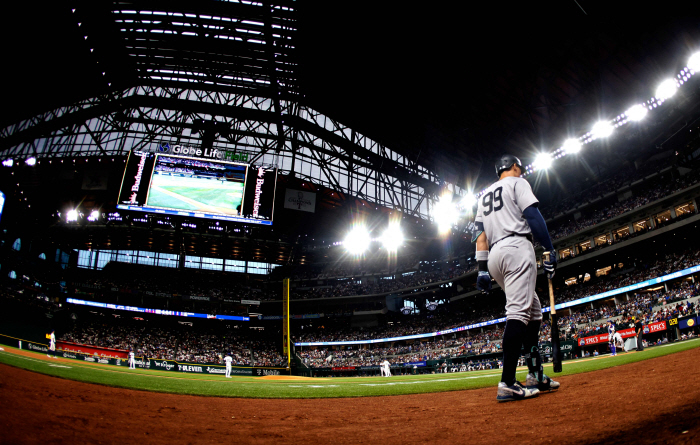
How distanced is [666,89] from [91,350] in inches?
1731

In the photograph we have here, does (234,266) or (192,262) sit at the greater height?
(192,262)

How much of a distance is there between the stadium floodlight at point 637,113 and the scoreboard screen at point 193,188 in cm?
2597

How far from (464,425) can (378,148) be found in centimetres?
2477

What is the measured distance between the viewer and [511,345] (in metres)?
3.33

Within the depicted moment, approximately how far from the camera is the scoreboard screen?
2131 cm

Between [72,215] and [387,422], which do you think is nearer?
[387,422]

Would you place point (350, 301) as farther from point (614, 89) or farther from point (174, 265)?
point (614, 89)

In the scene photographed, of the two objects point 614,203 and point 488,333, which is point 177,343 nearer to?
point 488,333

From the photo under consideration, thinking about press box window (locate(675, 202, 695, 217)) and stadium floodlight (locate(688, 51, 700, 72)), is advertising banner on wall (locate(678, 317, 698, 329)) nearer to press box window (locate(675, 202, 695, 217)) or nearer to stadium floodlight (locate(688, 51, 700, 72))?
press box window (locate(675, 202, 695, 217))

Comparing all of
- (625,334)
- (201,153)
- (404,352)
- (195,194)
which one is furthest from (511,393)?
(404,352)

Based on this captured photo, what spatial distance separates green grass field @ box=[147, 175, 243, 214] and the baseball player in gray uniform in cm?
2029

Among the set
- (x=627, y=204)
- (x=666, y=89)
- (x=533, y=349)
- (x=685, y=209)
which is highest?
(x=666, y=89)

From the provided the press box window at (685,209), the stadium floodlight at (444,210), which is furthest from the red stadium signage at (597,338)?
the press box window at (685,209)

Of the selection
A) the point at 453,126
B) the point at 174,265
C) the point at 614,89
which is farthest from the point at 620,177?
the point at 174,265
